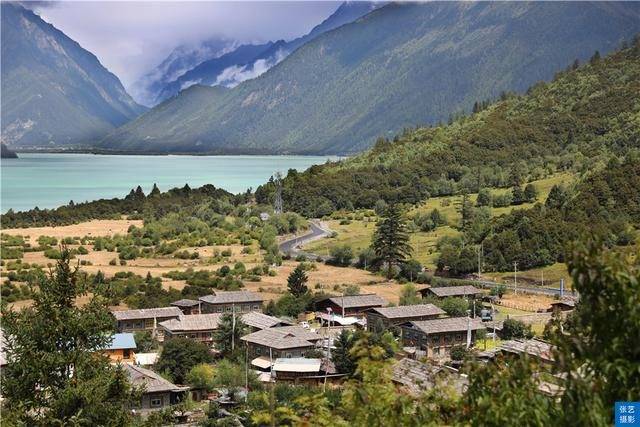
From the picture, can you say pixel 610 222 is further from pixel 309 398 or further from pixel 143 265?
pixel 309 398

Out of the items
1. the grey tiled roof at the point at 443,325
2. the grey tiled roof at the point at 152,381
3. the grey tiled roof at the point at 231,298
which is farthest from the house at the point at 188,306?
the grey tiled roof at the point at 152,381

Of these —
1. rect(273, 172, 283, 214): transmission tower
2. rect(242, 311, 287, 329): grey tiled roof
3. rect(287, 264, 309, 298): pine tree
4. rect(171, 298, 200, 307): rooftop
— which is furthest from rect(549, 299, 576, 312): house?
rect(273, 172, 283, 214): transmission tower

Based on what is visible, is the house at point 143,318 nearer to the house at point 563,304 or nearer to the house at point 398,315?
the house at point 398,315

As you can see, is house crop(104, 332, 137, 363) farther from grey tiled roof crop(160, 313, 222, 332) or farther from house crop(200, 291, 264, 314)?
house crop(200, 291, 264, 314)

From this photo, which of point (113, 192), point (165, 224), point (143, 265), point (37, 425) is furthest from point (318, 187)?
point (37, 425)

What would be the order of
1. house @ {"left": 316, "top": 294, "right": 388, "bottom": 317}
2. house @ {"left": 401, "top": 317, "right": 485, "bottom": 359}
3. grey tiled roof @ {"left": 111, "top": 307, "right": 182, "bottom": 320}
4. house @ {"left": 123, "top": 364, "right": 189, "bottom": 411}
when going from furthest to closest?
house @ {"left": 316, "top": 294, "right": 388, "bottom": 317} < grey tiled roof @ {"left": 111, "top": 307, "right": 182, "bottom": 320} < house @ {"left": 401, "top": 317, "right": 485, "bottom": 359} < house @ {"left": 123, "top": 364, "right": 189, "bottom": 411}

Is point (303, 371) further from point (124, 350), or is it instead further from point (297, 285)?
point (297, 285)
